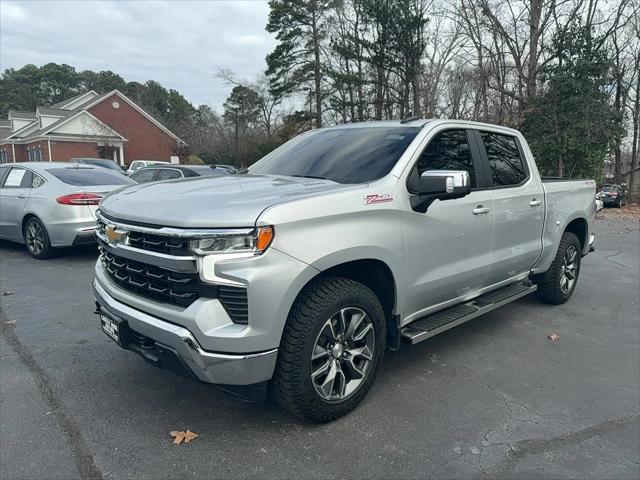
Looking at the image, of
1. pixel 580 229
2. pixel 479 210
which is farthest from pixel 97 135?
pixel 479 210

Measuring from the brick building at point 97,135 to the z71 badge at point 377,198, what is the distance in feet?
117

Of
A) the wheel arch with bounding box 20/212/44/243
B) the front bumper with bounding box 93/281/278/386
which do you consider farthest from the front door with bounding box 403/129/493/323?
the wheel arch with bounding box 20/212/44/243

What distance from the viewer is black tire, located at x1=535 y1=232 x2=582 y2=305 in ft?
17.8

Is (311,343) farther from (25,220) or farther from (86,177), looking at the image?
(25,220)

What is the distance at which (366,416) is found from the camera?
3102 millimetres

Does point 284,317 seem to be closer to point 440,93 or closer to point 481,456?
point 481,456

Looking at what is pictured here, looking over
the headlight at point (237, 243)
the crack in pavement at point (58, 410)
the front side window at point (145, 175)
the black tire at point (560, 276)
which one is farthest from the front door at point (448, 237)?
the front side window at point (145, 175)

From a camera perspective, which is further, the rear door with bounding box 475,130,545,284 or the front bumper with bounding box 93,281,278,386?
the rear door with bounding box 475,130,545,284

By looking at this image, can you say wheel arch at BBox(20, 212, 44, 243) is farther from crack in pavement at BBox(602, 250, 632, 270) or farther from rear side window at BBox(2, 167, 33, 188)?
crack in pavement at BBox(602, 250, 632, 270)

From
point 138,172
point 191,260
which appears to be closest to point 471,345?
point 191,260

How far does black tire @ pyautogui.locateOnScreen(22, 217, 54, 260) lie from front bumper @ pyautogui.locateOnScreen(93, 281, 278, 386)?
18.2 ft

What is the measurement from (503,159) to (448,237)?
148cm

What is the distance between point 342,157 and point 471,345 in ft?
7.02

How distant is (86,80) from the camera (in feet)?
259
